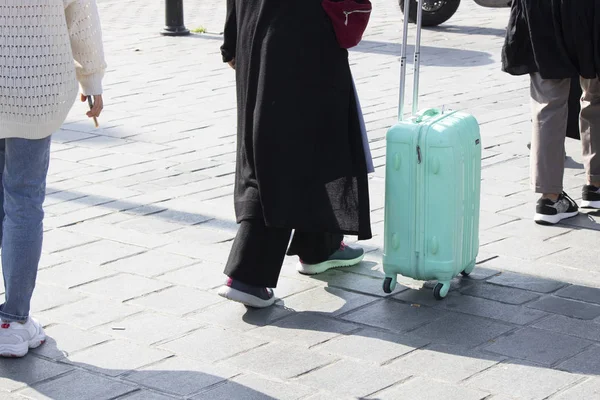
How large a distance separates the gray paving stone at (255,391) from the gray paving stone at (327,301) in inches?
30.6

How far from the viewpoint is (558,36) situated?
5.39 metres

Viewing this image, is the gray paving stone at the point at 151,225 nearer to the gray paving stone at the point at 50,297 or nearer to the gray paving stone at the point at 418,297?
the gray paving stone at the point at 50,297

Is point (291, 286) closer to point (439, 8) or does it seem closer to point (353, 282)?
point (353, 282)

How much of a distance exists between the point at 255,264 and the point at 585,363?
1401mm

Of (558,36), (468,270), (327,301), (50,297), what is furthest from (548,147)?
(50,297)

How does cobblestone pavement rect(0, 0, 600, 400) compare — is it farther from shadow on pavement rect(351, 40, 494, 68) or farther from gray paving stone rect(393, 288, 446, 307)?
shadow on pavement rect(351, 40, 494, 68)

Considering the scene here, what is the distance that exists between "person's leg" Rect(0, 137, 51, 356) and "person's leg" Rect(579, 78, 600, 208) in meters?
3.20

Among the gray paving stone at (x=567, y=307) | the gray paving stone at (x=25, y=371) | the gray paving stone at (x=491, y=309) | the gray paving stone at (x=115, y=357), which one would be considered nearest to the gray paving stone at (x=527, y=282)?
the gray paving stone at (x=567, y=307)

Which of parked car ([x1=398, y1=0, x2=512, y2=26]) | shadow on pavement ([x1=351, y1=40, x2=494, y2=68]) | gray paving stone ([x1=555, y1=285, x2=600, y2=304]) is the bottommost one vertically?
shadow on pavement ([x1=351, y1=40, x2=494, y2=68])

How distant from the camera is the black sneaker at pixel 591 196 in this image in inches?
234

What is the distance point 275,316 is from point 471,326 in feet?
2.66

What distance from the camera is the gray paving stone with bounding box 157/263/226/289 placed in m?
4.88

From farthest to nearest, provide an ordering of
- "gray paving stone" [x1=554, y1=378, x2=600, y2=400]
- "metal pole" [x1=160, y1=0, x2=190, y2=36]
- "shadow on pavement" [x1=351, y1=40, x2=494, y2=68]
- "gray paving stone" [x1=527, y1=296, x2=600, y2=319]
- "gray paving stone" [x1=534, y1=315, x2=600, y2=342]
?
"metal pole" [x1=160, y1=0, x2=190, y2=36] < "shadow on pavement" [x1=351, y1=40, x2=494, y2=68] < "gray paving stone" [x1=527, y1=296, x2=600, y2=319] < "gray paving stone" [x1=534, y1=315, x2=600, y2=342] < "gray paving stone" [x1=554, y1=378, x2=600, y2=400]

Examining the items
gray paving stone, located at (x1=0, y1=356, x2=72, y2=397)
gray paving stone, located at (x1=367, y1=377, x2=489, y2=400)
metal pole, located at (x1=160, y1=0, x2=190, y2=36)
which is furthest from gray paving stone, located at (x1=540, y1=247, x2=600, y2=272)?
metal pole, located at (x1=160, y1=0, x2=190, y2=36)
